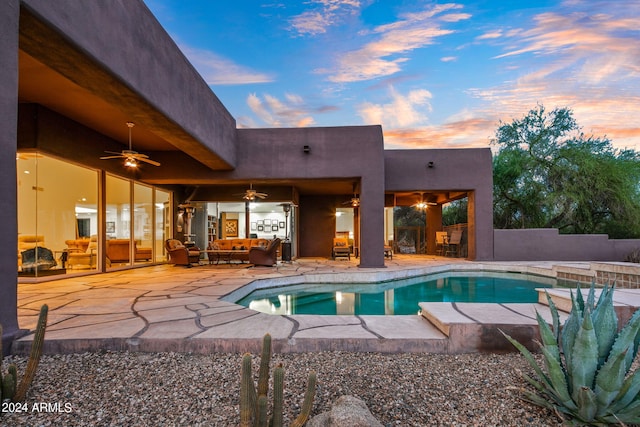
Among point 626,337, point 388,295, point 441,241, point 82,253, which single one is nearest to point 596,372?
point 626,337

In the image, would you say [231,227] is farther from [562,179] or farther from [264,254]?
[562,179]

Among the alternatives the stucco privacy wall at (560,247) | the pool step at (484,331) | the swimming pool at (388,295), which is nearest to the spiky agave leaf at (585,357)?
the pool step at (484,331)

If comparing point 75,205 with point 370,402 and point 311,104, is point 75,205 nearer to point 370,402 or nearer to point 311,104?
point 370,402

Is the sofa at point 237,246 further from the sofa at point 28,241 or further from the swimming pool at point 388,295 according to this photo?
the sofa at point 28,241

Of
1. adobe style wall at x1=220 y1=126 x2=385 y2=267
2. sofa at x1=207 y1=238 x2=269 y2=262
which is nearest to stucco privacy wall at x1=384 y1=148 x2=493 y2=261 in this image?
adobe style wall at x1=220 y1=126 x2=385 y2=267

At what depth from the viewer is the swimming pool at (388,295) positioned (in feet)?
16.7

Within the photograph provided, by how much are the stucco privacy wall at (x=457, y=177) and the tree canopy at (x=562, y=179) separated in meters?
4.56

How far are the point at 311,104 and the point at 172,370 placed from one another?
13432 millimetres

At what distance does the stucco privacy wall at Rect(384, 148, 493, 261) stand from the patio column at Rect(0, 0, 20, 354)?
10.2m

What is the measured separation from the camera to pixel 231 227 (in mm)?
12758

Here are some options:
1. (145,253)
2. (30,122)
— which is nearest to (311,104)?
(145,253)

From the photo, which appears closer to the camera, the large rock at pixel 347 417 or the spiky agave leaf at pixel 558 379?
the large rock at pixel 347 417

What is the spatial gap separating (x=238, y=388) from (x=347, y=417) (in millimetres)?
837

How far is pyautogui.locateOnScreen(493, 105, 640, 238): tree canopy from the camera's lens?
12961 millimetres
